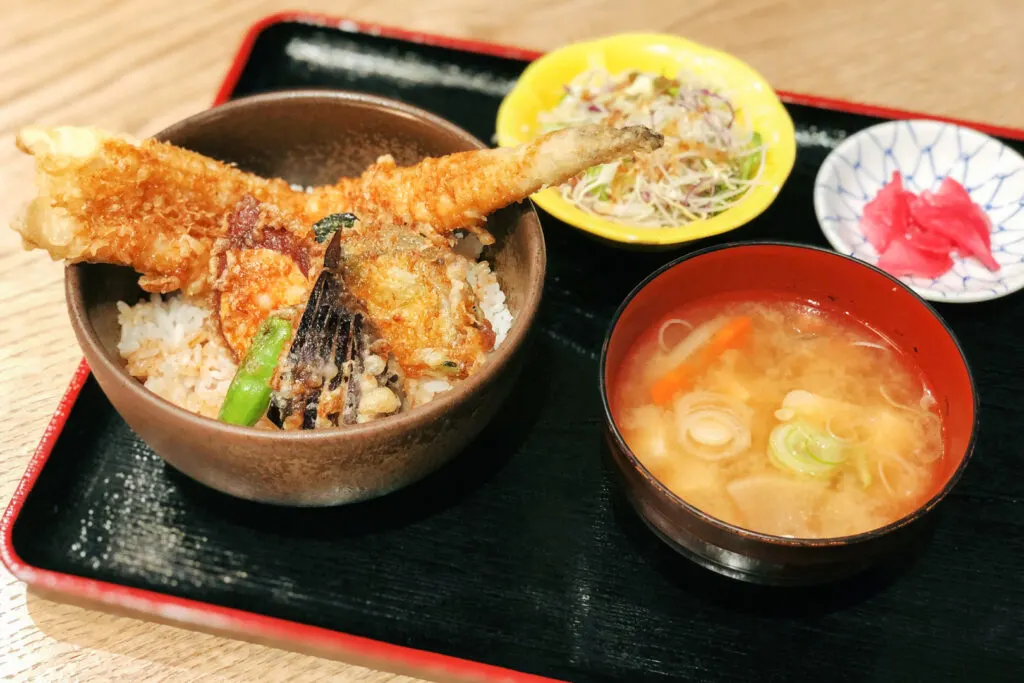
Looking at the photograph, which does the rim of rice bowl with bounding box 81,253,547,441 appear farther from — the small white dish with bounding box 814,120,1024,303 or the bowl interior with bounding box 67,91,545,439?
the small white dish with bounding box 814,120,1024,303

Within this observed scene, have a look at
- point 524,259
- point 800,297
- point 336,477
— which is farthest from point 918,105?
point 336,477

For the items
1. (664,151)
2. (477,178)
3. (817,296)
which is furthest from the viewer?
(664,151)

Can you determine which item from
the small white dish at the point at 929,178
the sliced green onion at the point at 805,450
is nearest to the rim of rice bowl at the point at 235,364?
the sliced green onion at the point at 805,450

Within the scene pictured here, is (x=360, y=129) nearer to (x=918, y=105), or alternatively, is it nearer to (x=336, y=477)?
(x=336, y=477)

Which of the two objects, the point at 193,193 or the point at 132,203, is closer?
the point at 132,203

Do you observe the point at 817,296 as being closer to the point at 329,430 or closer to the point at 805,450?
the point at 805,450

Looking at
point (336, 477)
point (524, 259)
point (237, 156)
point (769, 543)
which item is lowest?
point (769, 543)

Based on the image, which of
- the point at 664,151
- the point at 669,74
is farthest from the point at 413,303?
the point at 669,74
